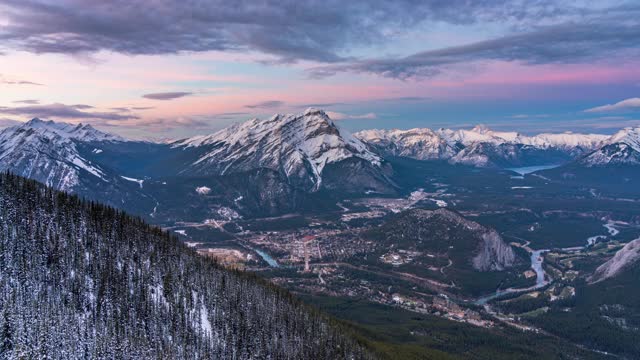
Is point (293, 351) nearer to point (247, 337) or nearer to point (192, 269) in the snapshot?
point (247, 337)

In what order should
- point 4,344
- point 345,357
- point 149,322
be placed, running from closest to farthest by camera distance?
1. point 4,344
2. point 149,322
3. point 345,357

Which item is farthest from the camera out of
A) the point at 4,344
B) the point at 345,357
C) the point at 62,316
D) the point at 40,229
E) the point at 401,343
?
the point at 401,343

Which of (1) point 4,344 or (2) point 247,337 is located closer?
(1) point 4,344

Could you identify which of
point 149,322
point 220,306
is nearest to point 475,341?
point 220,306

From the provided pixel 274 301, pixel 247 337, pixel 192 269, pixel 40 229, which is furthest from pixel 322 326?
pixel 40 229

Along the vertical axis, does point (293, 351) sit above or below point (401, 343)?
above

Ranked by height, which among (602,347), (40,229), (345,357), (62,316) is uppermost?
(40,229)
